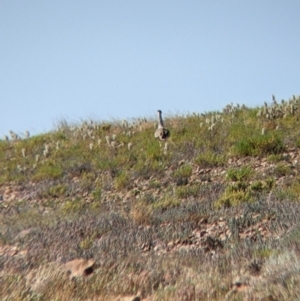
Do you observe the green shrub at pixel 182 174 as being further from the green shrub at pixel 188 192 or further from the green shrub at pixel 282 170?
the green shrub at pixel 282 170

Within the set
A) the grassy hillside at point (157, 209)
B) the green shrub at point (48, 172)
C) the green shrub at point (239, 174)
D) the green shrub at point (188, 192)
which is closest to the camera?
the grassy hillside at point (157, 209)

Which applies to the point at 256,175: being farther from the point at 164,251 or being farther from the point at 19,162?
the point at 19,162

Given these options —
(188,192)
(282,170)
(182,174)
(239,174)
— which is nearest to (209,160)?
(182,174)

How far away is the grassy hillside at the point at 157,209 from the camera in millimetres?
5574

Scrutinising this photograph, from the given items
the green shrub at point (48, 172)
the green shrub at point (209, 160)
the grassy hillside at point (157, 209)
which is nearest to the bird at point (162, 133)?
the grassy hillside at point (157, 209)

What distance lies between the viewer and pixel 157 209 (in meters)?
10.2

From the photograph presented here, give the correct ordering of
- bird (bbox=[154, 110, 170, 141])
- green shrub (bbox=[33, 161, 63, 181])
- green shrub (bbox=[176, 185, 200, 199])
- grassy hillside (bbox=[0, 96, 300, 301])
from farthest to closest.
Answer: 1. bird (bbox=[154, 110, 170, 141])
2. green shrub (bbox=[33, 161, 63, 181])
3. green shrub (bbox=[176, 185, 200, 199])
4. grassy hillside (bbox=[0, 96, 300, 301])

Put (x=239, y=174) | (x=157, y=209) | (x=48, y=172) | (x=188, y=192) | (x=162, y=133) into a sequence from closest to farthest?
1. (x=157, y=209)
2. (x=188, y=192)
3. (x=239, y=174)
4. (x=48, y=172)
5. (x=162, y=133)

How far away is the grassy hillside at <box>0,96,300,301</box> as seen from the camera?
557cm

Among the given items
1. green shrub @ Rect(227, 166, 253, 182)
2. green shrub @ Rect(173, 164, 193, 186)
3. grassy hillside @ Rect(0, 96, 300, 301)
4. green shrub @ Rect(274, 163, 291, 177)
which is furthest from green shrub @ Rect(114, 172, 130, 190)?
green shrub @ Rect(274, 163, 291, 177)

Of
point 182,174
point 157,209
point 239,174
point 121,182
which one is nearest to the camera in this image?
point 157,209

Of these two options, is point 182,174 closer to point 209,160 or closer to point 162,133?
point 209,160

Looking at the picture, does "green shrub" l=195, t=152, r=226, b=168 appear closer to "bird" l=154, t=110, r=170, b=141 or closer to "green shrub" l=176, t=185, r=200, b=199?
"green shrub" l=176, t=185, r=200, b=199

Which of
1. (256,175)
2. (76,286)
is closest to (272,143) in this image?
(256,175)
